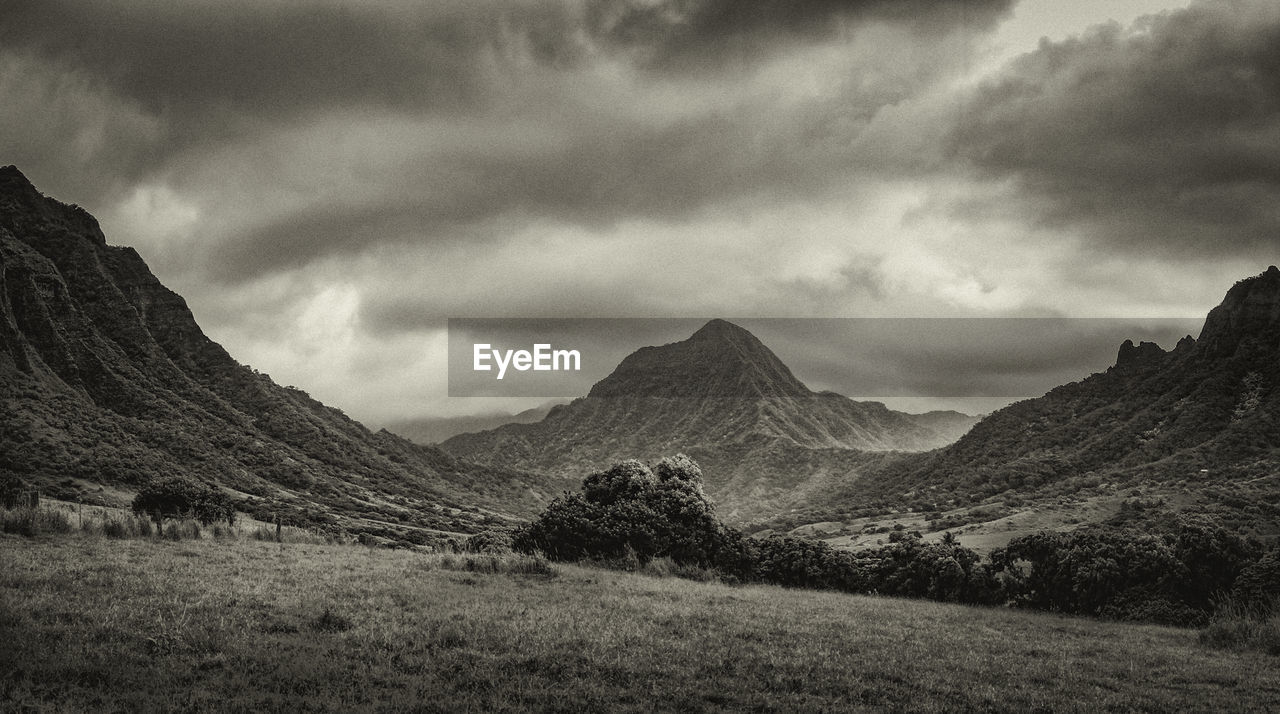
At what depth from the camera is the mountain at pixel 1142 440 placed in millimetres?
96250

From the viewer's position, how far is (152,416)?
126875 millimetres

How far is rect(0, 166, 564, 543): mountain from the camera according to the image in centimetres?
8756

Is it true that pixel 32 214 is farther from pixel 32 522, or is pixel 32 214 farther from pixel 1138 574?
pixel 1138 574

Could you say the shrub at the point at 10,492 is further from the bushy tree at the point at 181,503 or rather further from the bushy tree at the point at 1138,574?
the bushy tree at the point at 1138,574

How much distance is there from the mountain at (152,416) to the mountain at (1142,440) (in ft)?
259

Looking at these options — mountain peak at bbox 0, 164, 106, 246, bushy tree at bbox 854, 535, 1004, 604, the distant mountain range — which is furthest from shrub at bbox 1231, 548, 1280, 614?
mountain peak at bbox 0, 164, 106, 246

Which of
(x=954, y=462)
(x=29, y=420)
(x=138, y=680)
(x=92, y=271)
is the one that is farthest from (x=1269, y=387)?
(x=92, y=271)

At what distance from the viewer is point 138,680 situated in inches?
369

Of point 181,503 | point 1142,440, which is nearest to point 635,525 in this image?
point 181,503

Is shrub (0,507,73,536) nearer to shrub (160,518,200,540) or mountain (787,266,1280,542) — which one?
shrub (160,518,200,540)

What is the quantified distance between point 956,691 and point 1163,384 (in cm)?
16355

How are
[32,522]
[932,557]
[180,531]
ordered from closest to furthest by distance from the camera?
[32,522] < [180,531] < [932,557]

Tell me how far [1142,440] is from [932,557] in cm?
11803

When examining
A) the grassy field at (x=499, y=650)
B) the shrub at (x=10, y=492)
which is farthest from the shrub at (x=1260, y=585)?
the shrub at (x=10, y=492)
